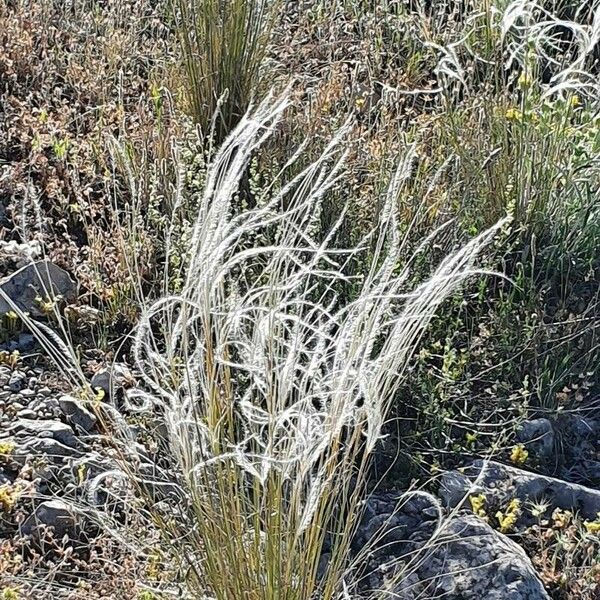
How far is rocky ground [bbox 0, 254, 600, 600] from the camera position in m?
2.27

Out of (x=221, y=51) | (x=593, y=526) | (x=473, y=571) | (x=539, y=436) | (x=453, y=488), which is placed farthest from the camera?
(x=221, y=51)

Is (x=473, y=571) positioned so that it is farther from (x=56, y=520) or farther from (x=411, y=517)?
(x=56, y=520)

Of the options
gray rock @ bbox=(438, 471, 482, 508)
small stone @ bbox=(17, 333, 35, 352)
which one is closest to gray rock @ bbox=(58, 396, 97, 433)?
small stone @ bbox=(17, 333, 35, 352)

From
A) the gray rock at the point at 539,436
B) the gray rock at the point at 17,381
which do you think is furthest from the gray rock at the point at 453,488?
the gray rock at the point at 17,381

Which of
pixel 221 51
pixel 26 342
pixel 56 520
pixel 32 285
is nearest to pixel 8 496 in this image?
pixel 56 520

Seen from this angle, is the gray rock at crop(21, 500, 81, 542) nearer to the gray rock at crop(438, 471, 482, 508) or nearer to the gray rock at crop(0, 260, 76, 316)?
the gray rock at crop(0, 260, 76, 316)

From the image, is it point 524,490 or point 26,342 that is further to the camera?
point 26,342

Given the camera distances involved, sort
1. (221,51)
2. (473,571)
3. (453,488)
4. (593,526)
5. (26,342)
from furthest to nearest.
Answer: (221,51) → (26,342) → (453,488) → (593,526) → (473,571)

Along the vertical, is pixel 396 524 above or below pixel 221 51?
below

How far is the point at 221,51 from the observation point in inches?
141

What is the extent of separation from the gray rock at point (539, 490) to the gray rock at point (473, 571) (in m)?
0.19

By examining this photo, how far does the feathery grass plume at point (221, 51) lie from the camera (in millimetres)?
3543

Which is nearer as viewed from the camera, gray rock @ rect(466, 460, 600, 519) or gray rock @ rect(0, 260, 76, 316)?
gray rock @ rect(466, 460, 600, 519)

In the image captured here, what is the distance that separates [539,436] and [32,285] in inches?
60.0
